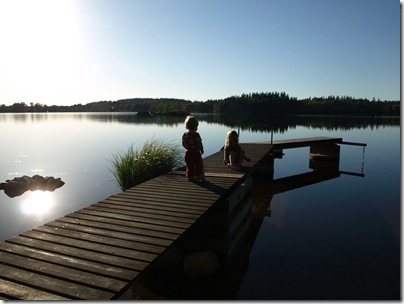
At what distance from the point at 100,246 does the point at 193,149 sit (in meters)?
4.18

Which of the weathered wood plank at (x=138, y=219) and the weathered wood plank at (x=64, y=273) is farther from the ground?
the weathered wood plank at (x=138, y=219)

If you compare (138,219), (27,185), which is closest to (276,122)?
(27,185)

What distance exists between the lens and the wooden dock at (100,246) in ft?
10.9

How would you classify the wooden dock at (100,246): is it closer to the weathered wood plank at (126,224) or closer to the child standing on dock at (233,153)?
the weathered wood plank at (126,224)

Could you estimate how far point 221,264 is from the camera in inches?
282

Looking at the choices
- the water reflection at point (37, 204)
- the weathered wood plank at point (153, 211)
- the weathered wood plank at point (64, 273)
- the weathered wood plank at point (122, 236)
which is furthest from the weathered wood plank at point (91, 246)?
the water reflection at point (37, 204)

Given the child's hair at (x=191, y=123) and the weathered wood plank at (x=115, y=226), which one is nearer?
the weathered wood plank at (x=115, y=226)

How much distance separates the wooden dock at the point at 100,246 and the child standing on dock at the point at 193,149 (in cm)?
103

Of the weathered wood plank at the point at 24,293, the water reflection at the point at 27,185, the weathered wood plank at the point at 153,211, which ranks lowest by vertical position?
the water reflection at the point at 27,185

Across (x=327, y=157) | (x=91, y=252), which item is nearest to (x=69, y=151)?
(x=327, y=157)

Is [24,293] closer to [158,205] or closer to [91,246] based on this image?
[91,246]

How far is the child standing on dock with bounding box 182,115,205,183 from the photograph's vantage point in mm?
8008

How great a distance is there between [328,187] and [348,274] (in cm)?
1016

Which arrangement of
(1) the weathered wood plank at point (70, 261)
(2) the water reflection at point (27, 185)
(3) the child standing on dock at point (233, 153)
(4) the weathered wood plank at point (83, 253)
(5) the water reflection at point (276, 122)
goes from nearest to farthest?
(1) the weathered wood plank at point (70, 261) < (4) the weathered wood plank at point (83, 253) < (3) the child standing on dock at point (233, 153) < (2) the water reflection at point (27, 185) < (5) the water reflection at point (276, 122)
